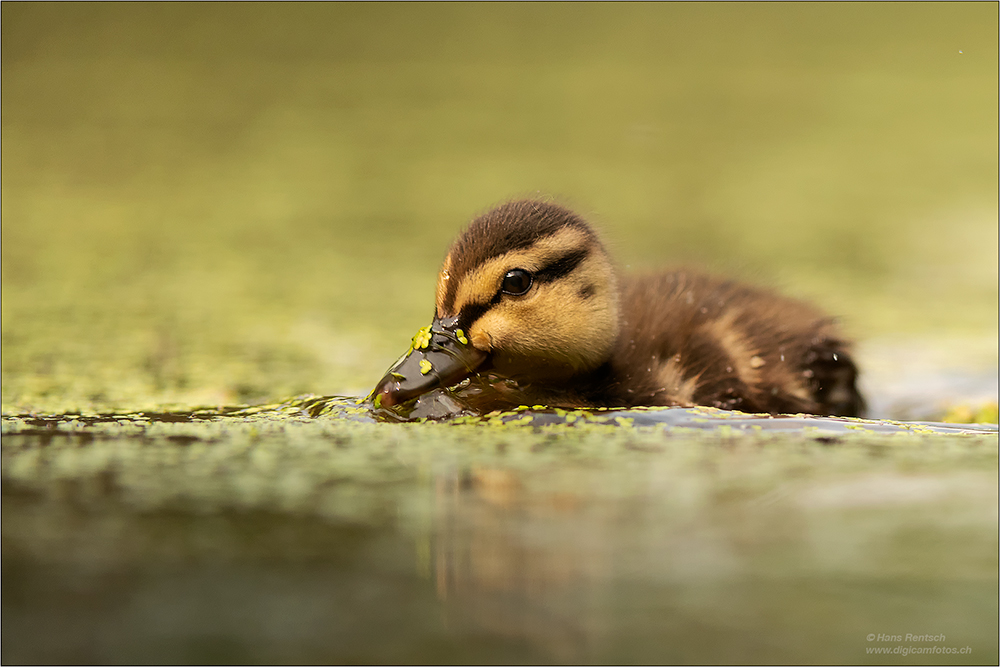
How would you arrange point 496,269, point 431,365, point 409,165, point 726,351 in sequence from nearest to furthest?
1. point 431,365
2. point 496,269
3. point 726,351
4. point 409,165

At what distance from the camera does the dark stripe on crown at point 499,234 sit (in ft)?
8.76

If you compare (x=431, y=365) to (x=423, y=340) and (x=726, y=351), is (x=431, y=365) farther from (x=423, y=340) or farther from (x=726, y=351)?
(x=726, y=351)

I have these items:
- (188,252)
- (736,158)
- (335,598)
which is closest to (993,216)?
(736,158)

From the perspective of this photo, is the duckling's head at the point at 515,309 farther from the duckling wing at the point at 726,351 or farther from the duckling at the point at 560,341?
the duckling wing at the point at 726,351

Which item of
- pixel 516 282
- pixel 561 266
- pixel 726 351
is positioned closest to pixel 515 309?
pixel 516 282

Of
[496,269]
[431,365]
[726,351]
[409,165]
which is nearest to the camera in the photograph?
[431,365]

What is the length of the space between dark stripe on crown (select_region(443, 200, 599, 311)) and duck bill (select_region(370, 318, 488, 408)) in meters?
0.09

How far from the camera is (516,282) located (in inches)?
106

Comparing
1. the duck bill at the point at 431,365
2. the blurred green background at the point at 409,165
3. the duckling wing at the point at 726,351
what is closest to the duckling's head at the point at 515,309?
the duck bill at the point at 431,365

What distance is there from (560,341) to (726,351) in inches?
25.8

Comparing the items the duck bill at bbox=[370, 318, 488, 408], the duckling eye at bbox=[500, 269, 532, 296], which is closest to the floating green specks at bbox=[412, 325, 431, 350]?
the duck bill at bbox=[370, 318, 488, 408]

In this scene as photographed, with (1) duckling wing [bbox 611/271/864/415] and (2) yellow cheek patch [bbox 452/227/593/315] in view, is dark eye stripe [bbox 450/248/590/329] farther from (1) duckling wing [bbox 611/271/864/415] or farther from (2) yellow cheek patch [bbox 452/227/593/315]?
(1) duckling wing [bbox 611/271/864/415]

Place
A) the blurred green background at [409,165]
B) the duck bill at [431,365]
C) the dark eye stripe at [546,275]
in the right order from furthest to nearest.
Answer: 1. the blurred green background at [409,165]
2. the dark eye stripe at [546,275]
3. the duck bill at [431,365]

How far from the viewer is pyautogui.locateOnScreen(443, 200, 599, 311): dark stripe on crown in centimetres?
267
